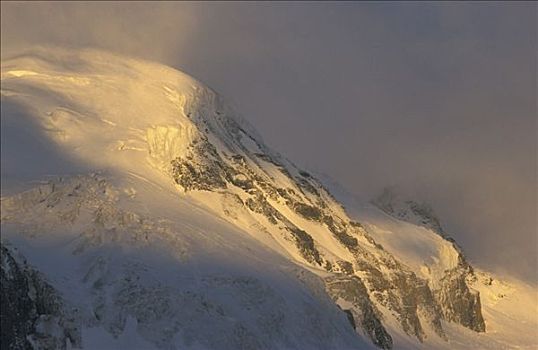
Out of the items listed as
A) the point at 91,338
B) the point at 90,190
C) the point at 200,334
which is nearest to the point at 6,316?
the point at 91,338

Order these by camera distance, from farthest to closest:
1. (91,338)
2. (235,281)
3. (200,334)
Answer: (235,281) → (200,334) → (91,338)

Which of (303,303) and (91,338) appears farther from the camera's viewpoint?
(303,303)

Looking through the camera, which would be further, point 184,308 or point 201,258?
point 201,258

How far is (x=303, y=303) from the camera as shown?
198m

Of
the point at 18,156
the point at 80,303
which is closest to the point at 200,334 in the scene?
the point at 80,303

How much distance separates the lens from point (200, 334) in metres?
180

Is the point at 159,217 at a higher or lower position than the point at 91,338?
higher

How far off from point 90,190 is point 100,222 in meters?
6.01

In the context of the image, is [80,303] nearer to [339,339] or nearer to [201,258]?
[201,258]

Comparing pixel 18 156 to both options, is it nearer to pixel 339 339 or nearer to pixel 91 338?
pixel 91 338

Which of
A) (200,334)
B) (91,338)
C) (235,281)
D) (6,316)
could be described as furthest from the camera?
(235,281)

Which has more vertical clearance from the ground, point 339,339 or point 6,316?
point 339,339

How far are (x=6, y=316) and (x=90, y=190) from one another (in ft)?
165

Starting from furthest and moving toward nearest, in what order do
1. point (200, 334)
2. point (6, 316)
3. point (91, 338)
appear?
point (200, 334) → point (91, 338) → point (6, 316)
